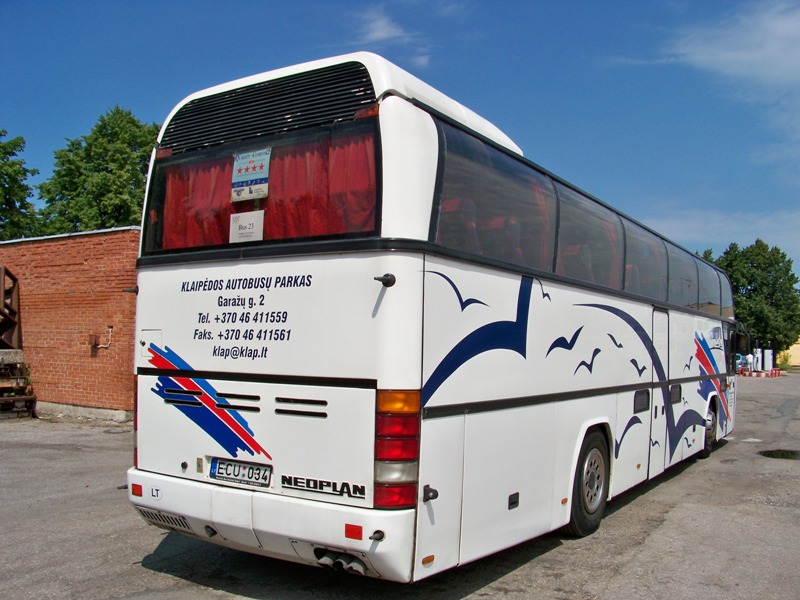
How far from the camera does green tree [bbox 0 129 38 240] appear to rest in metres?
33.2

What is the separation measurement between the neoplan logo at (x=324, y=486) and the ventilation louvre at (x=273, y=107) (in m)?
2.40

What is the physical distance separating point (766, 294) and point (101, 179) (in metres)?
57.2

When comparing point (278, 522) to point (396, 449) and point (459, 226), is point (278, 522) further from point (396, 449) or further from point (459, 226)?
point (459, 226)

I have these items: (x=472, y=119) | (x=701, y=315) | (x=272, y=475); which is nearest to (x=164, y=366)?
(x=272, y=475)

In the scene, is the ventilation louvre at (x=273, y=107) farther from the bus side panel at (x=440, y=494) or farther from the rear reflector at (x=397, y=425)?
the bus side panel at (x=440, y=494)

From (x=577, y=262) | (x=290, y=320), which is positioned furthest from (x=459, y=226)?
(x=577, y=262)

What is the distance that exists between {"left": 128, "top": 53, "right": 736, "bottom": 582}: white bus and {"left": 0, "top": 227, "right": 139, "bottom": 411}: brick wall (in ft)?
28.8

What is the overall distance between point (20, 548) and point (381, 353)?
416 cm

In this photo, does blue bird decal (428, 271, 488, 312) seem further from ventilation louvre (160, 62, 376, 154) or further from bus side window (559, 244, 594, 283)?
bus side window (559, 244, 594, 283)

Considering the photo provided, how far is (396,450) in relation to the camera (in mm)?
4227

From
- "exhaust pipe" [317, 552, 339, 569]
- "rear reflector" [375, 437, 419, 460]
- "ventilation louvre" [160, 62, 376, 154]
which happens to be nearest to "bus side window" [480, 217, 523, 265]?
"ventilation louvre" [160, 62, 376, 154]

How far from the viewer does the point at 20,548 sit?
6125 mm

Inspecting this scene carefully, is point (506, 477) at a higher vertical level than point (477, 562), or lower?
higher

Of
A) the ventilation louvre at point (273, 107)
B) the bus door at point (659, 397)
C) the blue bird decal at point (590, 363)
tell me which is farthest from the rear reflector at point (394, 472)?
the bus door at point (659, 397)
